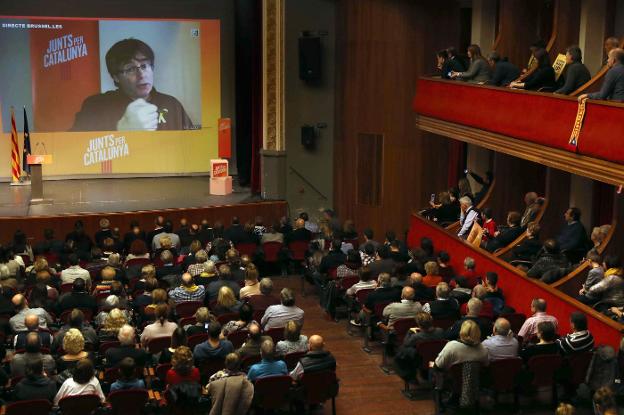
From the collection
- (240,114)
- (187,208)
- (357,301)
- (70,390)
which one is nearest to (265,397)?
(70,390)

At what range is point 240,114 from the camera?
21281mm

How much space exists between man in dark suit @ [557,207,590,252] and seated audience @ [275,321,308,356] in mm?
4339

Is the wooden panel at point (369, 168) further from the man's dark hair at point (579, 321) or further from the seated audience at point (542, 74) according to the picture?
the man's dark hair at point (579, 321)

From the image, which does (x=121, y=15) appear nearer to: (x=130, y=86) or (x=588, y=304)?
(x=130, y=86)

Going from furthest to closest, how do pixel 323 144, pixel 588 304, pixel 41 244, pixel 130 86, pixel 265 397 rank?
pixel 130 86
pixel 323 144
pixel 41 244
pixel 588 304
pixel 265 397

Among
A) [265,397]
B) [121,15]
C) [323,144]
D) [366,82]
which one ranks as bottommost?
[265,397]

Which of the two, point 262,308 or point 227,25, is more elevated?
point 227,25

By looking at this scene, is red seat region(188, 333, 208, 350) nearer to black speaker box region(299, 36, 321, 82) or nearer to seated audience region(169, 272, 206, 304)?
seated audience region(169, 272, 206, 304)

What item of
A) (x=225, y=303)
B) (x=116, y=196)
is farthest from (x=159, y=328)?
(x=116, y=196)

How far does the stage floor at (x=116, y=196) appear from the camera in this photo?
18.1 m

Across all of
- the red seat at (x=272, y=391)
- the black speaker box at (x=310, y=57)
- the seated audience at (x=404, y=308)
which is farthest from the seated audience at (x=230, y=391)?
the black speaker box at (x=310, y=57)

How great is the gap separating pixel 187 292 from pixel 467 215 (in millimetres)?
5025

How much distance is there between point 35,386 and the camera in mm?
8781

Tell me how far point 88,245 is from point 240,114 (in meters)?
6.59
